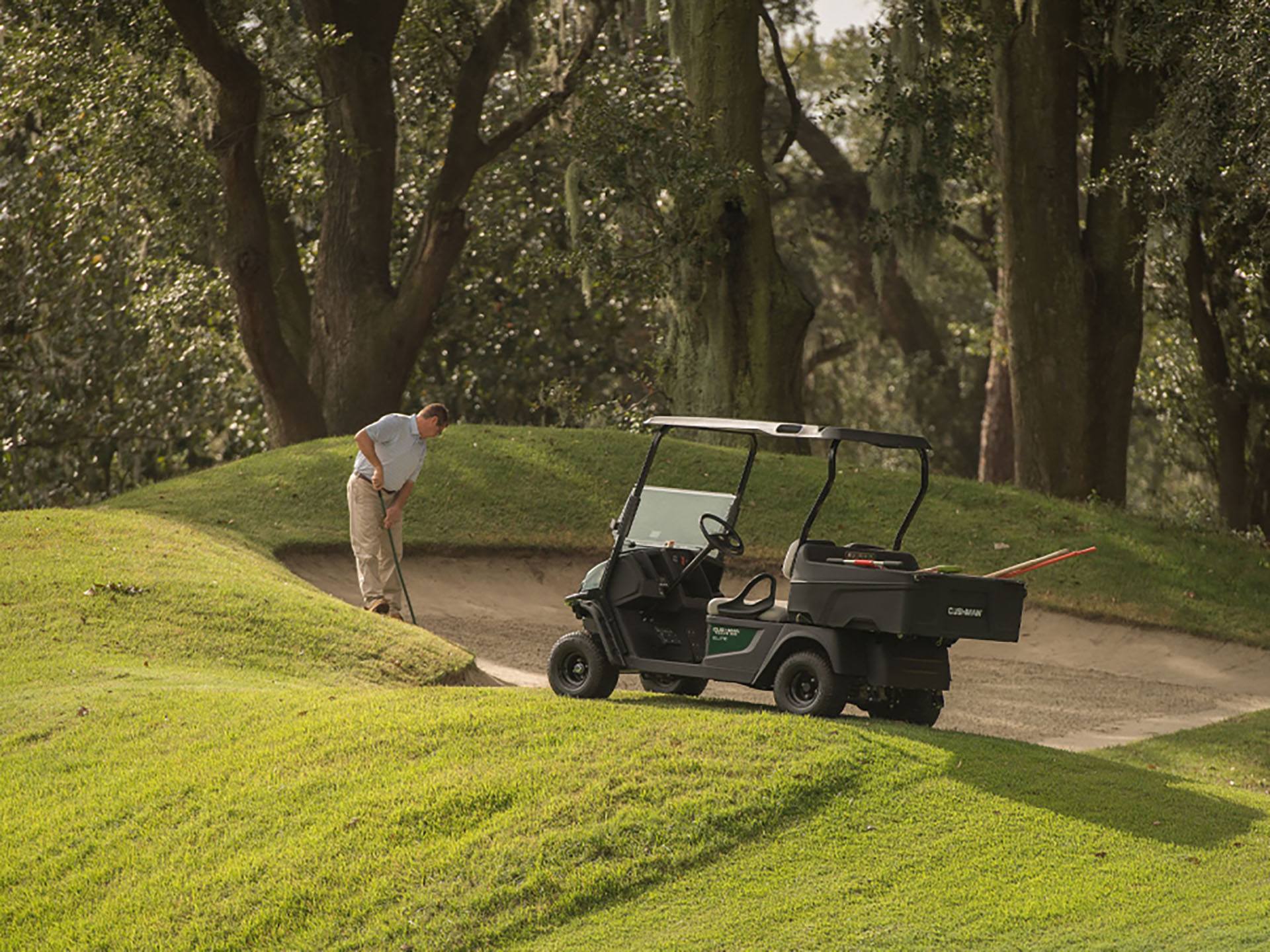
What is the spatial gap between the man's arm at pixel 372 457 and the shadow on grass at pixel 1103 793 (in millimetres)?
6004

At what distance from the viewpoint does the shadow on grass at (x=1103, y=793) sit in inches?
319

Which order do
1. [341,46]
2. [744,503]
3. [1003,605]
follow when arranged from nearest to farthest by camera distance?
[1003,605] < [744,503] < [341,46]

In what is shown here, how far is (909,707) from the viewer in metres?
9.59

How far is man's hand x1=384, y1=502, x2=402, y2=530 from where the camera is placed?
1365cm

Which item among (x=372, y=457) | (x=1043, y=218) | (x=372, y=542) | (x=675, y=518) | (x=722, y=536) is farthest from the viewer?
(x=1043, y=218)

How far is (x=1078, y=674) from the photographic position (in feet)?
52.4

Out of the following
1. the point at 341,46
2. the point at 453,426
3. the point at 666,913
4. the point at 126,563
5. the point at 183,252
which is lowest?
the point at 666,913

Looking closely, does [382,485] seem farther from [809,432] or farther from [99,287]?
[99,287]

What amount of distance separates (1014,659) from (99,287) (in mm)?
16874

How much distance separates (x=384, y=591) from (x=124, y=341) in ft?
45.3

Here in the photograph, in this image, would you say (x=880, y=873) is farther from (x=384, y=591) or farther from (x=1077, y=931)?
(x=384, y=591)

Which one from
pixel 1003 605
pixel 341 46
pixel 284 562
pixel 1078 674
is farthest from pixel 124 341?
pixel 1003 605

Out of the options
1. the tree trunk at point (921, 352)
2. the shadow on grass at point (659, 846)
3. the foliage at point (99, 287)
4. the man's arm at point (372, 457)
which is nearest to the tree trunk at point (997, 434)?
the tree trunk at point (921, 352)

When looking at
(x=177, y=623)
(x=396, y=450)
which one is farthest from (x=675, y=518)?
(x=177, y=623)
